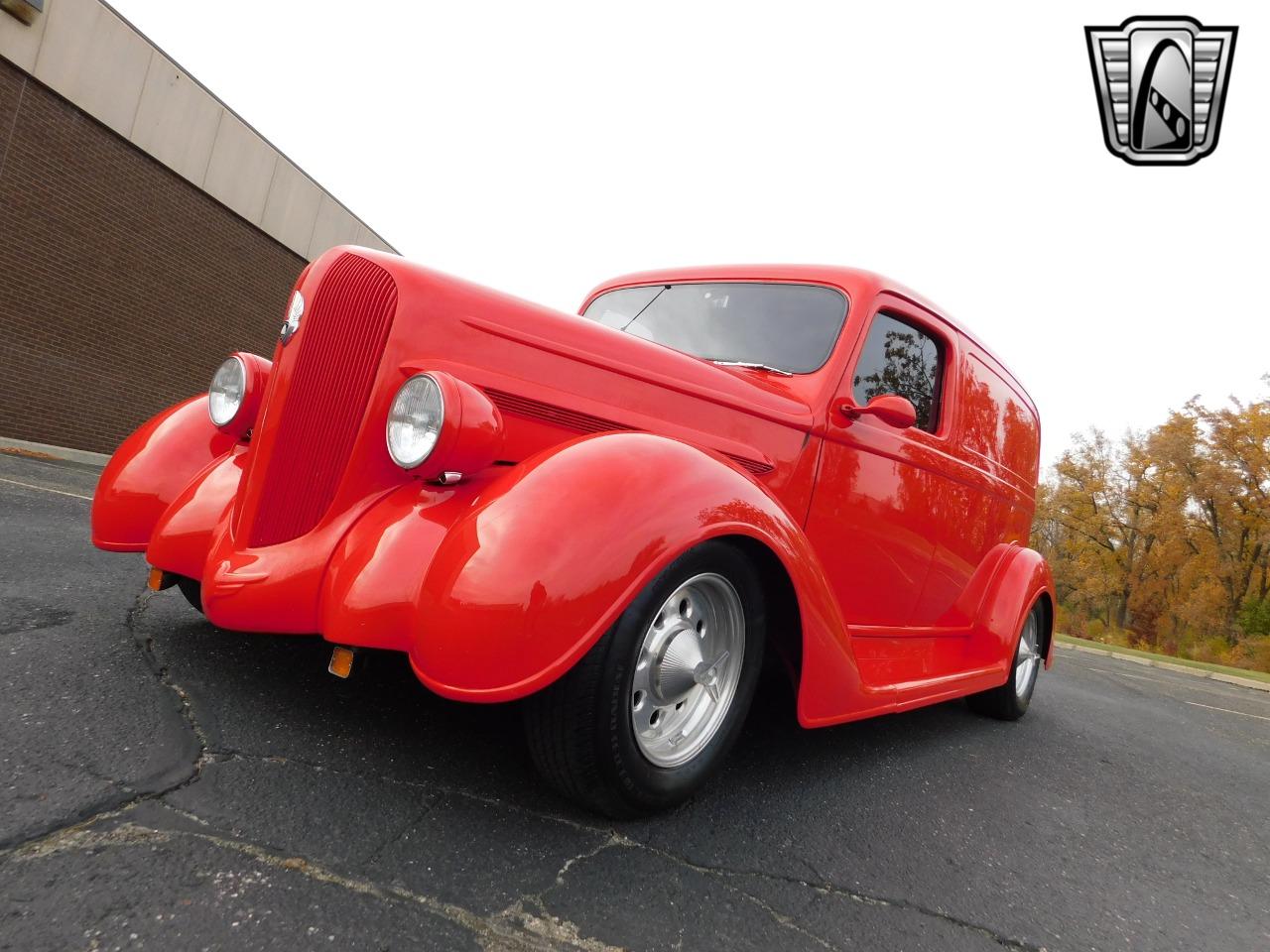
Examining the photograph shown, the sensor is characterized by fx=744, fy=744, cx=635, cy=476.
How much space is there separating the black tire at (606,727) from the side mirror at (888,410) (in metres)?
1.21

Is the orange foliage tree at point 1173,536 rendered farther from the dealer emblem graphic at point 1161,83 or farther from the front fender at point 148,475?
the front fender at point 148,475

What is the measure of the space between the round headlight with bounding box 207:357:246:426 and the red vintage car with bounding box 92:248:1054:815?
0.04ft

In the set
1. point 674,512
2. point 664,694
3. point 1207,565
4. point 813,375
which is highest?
point 1207,565

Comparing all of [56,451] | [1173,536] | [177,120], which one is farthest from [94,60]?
[1173,536]

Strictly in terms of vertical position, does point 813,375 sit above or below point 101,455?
above

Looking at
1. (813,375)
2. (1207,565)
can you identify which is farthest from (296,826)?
(1207,565)

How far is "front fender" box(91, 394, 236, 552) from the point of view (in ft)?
8.45

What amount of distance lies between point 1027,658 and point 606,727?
3.61m

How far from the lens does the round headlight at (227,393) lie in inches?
102

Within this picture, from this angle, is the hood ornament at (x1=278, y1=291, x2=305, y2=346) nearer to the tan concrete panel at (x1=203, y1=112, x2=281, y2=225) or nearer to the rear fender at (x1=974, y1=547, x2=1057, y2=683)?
the rear fender at (x1=974, y1=547, x2=1057, y2=683)

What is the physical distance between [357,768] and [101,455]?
11407mm

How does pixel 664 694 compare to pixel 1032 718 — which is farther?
pixel 1032 718

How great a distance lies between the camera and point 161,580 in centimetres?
247

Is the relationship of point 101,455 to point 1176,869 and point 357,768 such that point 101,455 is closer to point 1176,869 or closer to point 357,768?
point 357,768
